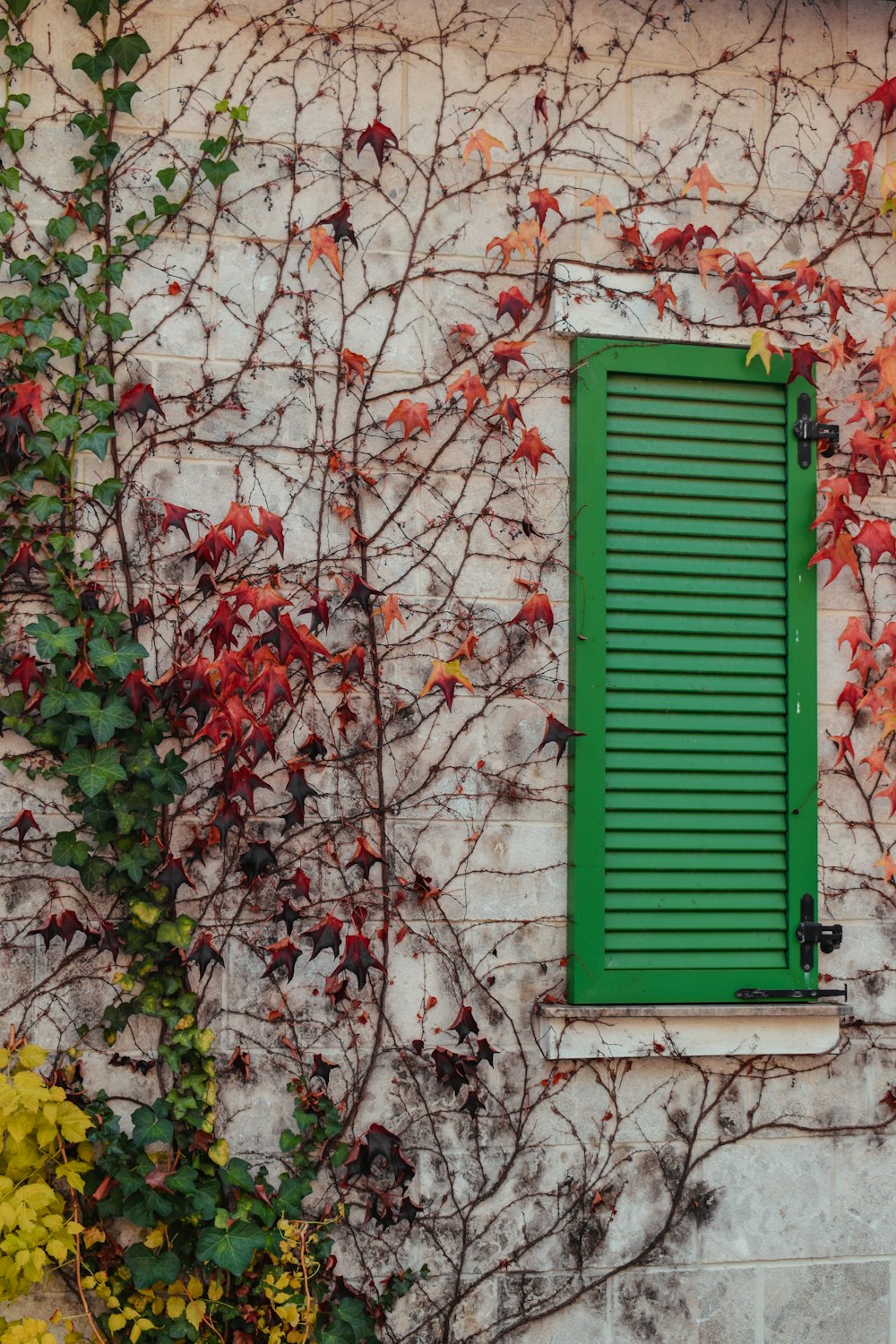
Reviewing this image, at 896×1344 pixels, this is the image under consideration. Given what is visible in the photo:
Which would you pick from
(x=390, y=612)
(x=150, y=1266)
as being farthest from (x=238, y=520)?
(x=150, y=1266)

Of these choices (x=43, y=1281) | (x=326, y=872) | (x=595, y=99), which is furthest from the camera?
(x=595, y=99)

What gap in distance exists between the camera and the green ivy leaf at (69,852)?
3416 millimetres

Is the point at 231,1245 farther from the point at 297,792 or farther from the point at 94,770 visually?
the point at 94,770

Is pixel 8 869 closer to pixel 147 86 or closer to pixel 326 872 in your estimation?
pixel 326 872

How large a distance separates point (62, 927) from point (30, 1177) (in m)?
0.61

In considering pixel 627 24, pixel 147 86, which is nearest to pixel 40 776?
pixel 147 86

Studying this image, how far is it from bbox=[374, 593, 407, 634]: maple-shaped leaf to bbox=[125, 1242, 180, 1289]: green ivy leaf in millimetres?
1732

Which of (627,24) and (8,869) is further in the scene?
(627,24)

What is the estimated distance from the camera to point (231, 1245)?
333cm

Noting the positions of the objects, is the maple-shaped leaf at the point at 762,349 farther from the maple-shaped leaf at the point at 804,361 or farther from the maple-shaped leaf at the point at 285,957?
the maple-shaped leaf at the point at 285,957

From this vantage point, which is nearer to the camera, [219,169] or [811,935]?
[219,169]

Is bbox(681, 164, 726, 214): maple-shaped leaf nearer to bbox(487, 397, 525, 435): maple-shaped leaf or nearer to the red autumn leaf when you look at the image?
bbox(487, 397, 525, 435): maple-shaped leaf

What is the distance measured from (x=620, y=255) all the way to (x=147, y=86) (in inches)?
55.6

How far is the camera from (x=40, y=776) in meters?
3.50
